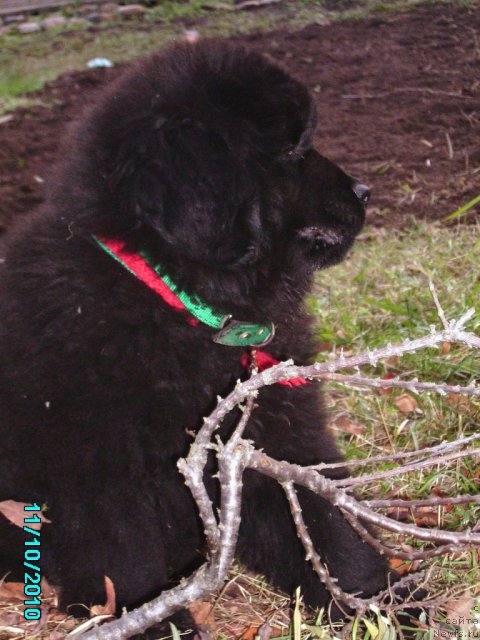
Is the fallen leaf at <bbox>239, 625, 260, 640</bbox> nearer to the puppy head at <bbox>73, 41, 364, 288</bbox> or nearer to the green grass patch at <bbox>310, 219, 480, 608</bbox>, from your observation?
the green grass patch at <bbox>310, 219, 480, 608</bbox>

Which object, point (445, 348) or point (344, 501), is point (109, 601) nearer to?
point (344, 501)

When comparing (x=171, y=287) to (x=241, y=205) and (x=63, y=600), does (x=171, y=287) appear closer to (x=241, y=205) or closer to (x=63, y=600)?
(x=241, y=205)

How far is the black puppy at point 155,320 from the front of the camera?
1917 mm

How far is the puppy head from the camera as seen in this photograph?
6.07ft

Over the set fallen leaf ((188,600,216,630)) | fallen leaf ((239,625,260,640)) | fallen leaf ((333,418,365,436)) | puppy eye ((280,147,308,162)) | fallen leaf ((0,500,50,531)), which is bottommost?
fallen leaf ((333,418,365,436))

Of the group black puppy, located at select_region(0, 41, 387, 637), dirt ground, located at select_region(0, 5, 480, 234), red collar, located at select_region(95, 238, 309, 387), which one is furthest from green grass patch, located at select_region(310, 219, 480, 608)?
red collar, located at select_region(95, 238, 309, 387)

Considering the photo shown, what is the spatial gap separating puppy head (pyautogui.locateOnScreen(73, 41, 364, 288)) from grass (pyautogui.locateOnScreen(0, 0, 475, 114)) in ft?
14.2

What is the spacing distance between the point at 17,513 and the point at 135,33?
19.5 feet

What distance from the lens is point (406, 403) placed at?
290cm

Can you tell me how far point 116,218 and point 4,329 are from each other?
1.29 ft

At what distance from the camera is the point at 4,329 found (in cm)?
201

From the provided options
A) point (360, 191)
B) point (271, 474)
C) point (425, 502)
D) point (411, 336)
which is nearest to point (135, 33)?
point (411, 336)

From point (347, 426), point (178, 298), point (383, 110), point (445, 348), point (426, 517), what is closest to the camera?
point (178, 298)

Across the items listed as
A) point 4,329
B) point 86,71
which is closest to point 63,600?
point 4,329
